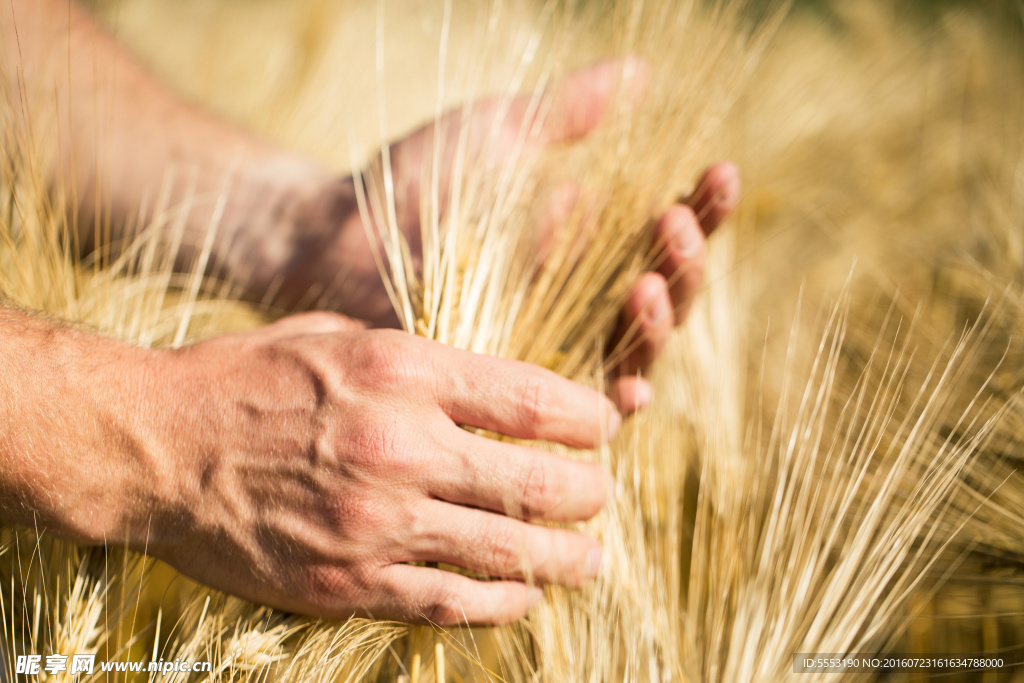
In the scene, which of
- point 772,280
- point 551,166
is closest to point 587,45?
point 551,166

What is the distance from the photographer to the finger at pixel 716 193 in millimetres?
629

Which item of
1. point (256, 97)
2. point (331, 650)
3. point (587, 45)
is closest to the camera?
point (331, 650)

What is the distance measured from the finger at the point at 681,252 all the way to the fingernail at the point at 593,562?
0.29 meters

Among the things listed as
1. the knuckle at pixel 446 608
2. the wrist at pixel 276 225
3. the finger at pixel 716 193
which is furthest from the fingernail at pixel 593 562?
the wrist at pixel 276 225

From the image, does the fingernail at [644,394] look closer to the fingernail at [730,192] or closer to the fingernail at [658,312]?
the fingernail at [658,312]

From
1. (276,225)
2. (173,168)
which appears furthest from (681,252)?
(173,168)

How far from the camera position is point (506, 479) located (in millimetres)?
466

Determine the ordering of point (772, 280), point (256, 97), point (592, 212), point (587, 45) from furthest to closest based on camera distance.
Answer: point (256, 97), point (772, 280), point (587, 45), point (592, 212)

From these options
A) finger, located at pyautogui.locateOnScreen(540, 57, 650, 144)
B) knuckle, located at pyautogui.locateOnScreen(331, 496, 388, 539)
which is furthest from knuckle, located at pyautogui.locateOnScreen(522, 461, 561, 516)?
finger, located at pyautogui.locateOnScreen(540, 57, 650, 144)

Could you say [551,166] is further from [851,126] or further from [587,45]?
[851,126]

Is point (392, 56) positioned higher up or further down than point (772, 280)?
higher up

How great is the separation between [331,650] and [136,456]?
204 millimetres

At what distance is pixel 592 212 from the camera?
0.58 metres

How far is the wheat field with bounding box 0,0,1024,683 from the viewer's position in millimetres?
467
